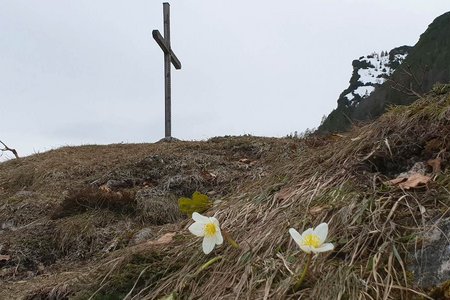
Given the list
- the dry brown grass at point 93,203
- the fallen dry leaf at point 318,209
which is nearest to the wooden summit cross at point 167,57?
the dry brown grass at point 93,203

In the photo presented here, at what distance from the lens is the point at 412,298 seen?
1929mm

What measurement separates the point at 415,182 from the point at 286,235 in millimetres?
628

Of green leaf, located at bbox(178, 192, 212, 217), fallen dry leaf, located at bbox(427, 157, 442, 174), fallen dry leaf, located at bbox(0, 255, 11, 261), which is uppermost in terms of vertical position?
fallen dry leaf, located at bbox(427, 157, 442, 174)

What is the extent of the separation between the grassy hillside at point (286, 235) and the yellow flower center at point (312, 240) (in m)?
0.14

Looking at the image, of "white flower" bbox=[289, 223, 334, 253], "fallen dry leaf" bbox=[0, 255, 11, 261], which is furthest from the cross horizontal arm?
"white flower" bbox=[289, 223, 334, 253]

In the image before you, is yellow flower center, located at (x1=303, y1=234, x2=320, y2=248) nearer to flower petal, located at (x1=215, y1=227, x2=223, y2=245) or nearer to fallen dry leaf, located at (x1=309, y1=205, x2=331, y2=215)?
flower petal, located at (x1=215, y1=227, x2=223, y2=245)

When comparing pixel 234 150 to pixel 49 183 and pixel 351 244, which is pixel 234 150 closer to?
pixel 49 183

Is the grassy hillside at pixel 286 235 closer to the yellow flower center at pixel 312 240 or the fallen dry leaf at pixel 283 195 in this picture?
the fallen dry leaf at pixel 283 195

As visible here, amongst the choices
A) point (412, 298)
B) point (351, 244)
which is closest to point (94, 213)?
point (351, 244)

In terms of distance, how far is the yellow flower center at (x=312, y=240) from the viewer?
2.06 metres

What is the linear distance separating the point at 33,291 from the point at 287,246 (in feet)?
5.72

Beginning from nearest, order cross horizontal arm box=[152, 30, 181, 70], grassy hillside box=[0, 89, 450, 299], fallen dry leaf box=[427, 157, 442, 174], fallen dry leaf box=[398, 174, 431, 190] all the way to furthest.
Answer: grassy hillside box=[0, 89, 450, 299] < fallen dry leaf box=[398, 174, 431, 190] < fallen dry leaf box=[427, 157, 442, 174] < cross horizontal arm box=[152, 30, 181, 70]

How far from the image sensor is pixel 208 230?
8.00 feet

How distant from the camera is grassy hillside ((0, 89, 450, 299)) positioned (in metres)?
2.15
